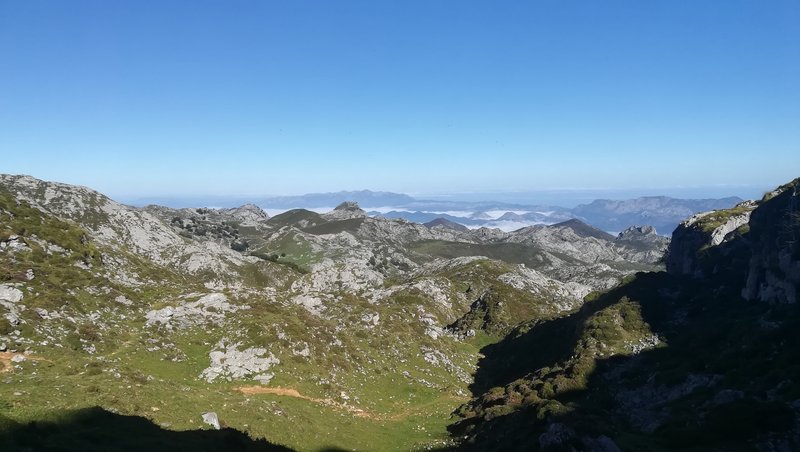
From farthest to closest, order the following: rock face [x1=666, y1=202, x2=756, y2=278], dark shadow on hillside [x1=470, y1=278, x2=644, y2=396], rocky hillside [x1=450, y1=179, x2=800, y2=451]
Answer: rock face [x1=666, y1=202, x2=756, y2=278] → dark shadow on hillside [x1=470, y1=278, x2=644, y2=396] → rocky hillside [x1=450, y1=179, x2=800, y2=451]

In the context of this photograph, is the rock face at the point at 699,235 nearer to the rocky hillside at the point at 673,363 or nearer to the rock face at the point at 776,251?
the rocky hillside at the point at 673,363

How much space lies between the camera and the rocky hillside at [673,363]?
1387 inches

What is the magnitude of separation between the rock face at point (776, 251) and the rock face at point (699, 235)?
1805 cm

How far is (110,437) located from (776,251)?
8968cm

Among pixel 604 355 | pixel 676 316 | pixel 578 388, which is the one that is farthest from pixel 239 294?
pixel 676 316

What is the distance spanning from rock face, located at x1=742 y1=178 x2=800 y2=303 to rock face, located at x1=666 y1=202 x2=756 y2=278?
18.0 m

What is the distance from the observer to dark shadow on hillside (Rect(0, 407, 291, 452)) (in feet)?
68.5

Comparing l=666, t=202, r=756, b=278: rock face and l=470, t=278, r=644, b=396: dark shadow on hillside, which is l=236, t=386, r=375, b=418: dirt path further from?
l=666, t=202, r=756, b=278: rock face

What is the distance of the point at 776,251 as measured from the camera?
7112cm

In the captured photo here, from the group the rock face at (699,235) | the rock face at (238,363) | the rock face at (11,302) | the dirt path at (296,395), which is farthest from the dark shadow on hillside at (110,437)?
the rock face at (699,235)

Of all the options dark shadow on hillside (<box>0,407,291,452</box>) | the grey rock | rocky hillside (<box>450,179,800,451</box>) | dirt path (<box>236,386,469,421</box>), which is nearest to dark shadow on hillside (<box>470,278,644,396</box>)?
rocky hillside (<box>450,179,800,451</box>)

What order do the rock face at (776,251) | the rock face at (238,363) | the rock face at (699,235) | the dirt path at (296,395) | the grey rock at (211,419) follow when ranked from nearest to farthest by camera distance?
the grey rock at (211,419)
the dirt path at (296,395)
the rock face at (238,363)
the rock face at (776,251)
the rock face at (699,235)

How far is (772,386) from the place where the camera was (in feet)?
136

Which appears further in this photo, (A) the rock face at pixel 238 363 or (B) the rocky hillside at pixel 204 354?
(A) the rock face at pixel 238 363
